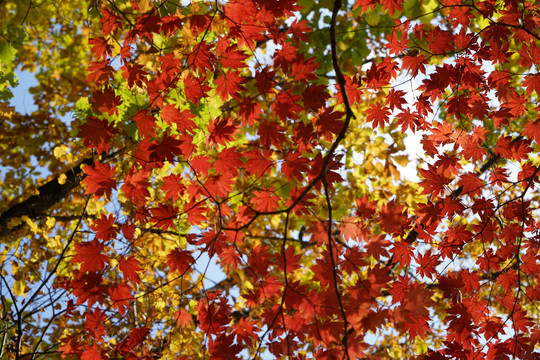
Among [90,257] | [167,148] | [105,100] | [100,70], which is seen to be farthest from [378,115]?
[90,257]

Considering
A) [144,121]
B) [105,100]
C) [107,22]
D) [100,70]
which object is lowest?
[144,121]

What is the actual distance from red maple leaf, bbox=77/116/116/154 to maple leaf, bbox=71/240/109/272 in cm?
63

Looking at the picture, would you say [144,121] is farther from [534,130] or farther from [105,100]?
[534,130]

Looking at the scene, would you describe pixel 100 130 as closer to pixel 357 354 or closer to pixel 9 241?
pixel 357 354

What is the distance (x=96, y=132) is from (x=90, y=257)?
811 mm

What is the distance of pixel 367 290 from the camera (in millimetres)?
1998

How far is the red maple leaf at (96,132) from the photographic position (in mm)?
2312

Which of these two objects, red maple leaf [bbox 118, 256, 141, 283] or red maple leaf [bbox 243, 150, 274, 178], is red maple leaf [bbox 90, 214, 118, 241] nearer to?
red maple leaf [bbox 118, 256, 141, 283]

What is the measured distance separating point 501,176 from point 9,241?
18.7 feet

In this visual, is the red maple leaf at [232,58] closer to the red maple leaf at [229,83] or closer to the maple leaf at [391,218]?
the red maple leaf at [229,83]

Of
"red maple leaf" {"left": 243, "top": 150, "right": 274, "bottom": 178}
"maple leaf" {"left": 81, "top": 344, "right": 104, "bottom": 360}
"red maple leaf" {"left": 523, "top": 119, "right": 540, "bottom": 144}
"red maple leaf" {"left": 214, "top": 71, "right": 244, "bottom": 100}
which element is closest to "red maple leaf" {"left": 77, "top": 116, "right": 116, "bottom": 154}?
"red maple leaf" {"left": 214, "top": 71, "right": 244, "bottom": 100}

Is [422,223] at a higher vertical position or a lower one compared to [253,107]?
lower

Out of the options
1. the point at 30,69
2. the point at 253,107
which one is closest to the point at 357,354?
the point at 253,107

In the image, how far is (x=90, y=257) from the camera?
2418 millimetres
